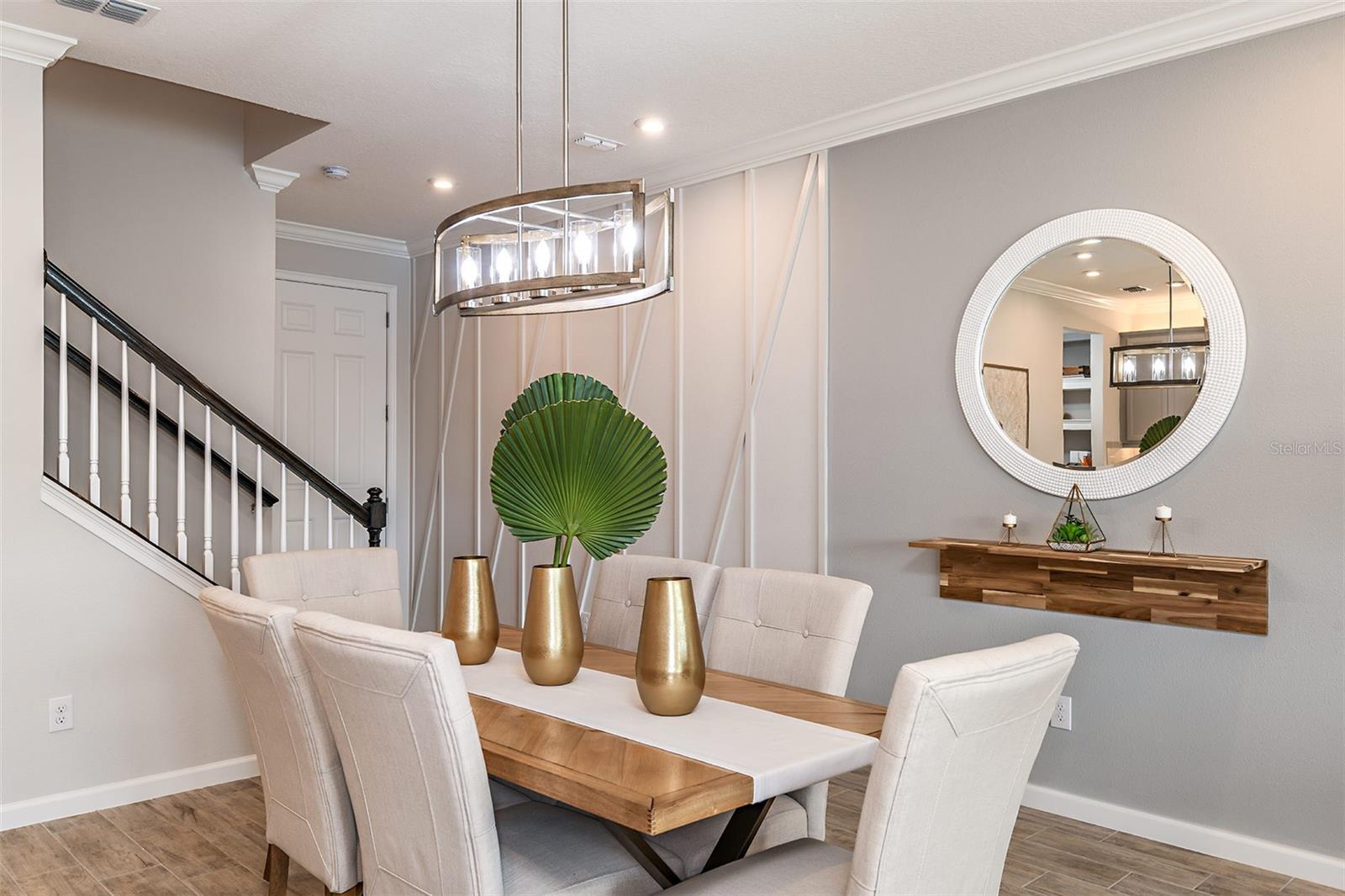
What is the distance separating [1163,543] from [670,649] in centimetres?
188

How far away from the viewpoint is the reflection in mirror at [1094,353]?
3059 millimetres

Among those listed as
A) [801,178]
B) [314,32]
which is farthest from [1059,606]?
[314,32]

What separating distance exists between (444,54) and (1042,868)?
3.16 m

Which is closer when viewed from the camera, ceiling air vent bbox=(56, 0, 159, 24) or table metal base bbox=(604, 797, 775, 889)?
table metal base bbox=(604, 797, 775, 889)

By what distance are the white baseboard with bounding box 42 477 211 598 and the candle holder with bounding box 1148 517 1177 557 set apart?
3307mm

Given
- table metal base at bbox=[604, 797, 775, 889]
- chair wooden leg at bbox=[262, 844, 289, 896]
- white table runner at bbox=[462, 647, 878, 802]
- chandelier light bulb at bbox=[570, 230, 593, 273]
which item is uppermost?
chandelier light bulb at bbox=[570, 230, 593, 273]

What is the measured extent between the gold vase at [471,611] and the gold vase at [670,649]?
0.62 meters

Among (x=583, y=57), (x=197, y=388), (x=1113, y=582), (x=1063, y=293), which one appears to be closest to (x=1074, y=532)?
(x=1113, y=582)

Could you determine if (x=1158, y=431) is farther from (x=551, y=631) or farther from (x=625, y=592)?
(x=551, y=631)

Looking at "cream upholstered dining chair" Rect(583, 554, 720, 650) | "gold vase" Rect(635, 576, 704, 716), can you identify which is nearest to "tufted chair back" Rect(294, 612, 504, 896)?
"gold vase" Rect(635, 576, 704, 716)

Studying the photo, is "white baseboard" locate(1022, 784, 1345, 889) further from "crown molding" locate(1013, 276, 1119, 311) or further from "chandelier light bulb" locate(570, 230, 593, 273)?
"chandelier light bulb" locate(570, 230, 593, 273)

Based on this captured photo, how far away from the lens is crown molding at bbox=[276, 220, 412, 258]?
18.6 ft

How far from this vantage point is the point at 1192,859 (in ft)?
9.64

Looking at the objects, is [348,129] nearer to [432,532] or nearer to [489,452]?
[489,452]
